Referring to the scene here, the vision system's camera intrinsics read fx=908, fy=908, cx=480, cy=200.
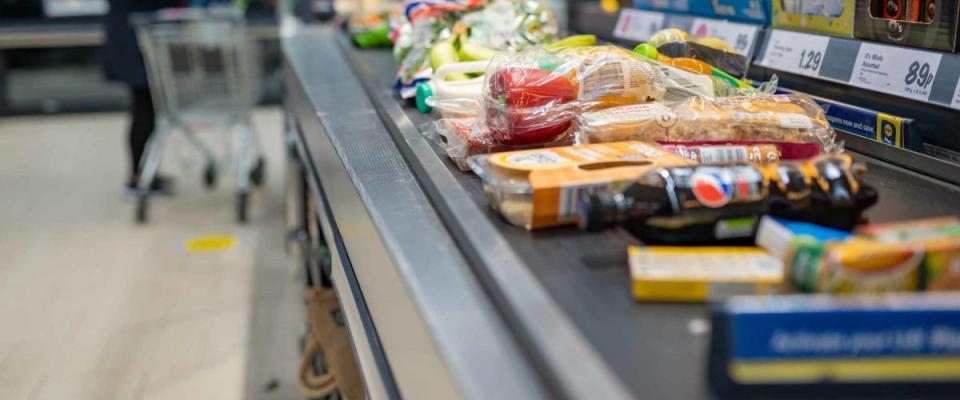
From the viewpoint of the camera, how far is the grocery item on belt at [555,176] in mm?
942

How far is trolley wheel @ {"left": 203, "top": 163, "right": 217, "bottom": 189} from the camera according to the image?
15.9 feet

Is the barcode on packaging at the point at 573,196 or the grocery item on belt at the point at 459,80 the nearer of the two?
the barcode on packaging at the point at 573,196

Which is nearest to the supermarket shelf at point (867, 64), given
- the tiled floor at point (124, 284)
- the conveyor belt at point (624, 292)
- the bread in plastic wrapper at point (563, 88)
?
the conveyor belt at point (624, 292)

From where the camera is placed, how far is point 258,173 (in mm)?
4918

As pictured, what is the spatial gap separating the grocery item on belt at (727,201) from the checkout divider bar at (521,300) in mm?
107

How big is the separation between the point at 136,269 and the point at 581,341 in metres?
3.30

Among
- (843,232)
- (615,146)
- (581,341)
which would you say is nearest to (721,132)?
(615,146)

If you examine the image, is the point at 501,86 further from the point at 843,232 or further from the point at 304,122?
the point at 304,122

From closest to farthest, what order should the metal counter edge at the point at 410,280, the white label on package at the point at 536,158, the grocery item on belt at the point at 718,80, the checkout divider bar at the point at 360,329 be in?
1. the metal counter edge at the point at 410,280
2. the white label on package at the point at 536,158
3. the checkout divider bar at the point at 360,329
4. the grocery item on belt at the point at 718,80

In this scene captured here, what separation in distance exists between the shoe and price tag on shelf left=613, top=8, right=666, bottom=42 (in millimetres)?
2838

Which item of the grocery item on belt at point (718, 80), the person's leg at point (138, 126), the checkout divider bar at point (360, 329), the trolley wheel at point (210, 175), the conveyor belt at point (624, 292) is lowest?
the trolley wheel at point (210, 175)

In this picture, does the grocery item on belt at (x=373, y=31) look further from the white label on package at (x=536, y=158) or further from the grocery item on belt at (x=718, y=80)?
the white label on package at (x=536, y=158)

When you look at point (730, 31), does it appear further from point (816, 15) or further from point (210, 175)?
point (210, 175)

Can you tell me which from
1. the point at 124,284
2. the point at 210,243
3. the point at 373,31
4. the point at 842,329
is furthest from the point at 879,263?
the point at 210,243
